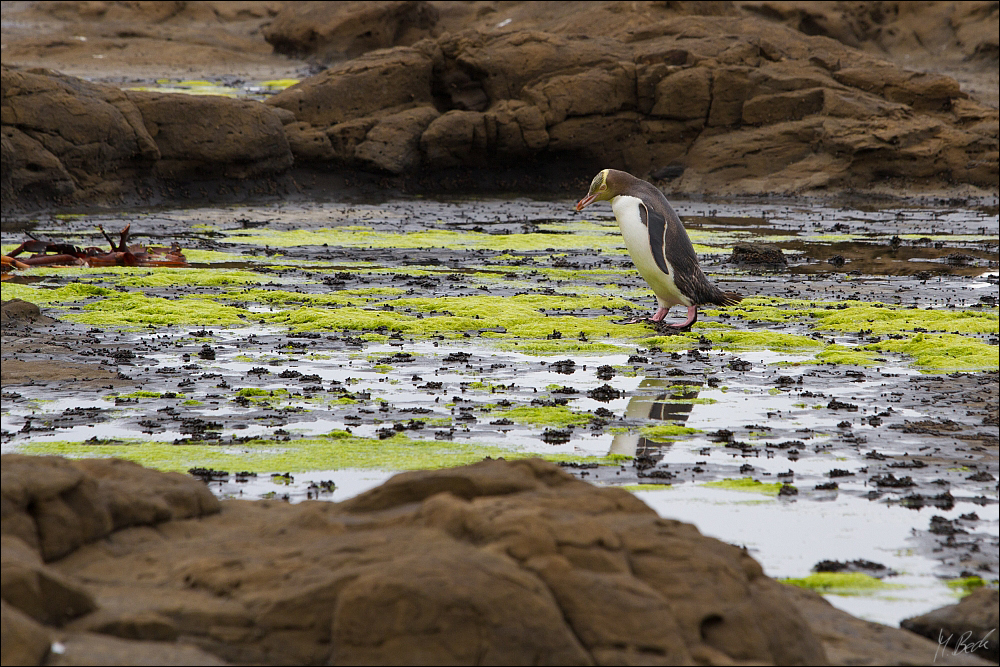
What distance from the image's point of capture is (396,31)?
3434 centimetres

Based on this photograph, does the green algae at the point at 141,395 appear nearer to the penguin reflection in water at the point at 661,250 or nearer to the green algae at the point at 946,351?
the penguin reflection in water at the point at 661,250

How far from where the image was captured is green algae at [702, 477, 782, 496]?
5.14 metres

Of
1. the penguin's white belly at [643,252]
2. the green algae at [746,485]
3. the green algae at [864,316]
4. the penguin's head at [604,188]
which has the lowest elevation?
the green algae at [746,485]

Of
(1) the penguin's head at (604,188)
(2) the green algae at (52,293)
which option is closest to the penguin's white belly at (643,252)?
(1) the penguin's head at (604,188)

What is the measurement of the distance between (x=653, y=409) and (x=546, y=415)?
68cm

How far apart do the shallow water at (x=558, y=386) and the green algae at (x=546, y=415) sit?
0.08 ft

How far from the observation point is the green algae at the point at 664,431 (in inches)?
239

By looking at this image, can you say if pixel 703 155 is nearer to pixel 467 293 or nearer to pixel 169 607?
pixel 467 293

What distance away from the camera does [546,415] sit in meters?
6.54

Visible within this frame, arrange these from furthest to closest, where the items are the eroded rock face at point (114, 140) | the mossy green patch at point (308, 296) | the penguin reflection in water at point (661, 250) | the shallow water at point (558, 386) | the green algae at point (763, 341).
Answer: the eroded rock face at point (114, 140) → the mossy green patch at point (308, 296) → the penguin reflection in water at point (661, 250) → the green algae at point (763, 341) → the shallow water at point (558, 386)

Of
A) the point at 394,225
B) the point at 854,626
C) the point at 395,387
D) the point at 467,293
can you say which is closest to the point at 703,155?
the point at 394,225

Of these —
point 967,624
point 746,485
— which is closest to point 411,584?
point 967,624

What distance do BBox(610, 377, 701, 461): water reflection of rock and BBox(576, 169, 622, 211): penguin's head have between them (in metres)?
2.79

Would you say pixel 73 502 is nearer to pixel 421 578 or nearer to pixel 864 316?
pixel 421 578
